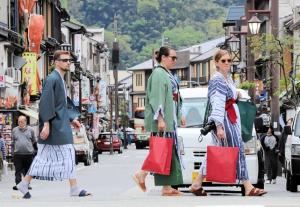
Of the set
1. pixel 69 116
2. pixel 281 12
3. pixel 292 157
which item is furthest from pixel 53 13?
pixel 69 116

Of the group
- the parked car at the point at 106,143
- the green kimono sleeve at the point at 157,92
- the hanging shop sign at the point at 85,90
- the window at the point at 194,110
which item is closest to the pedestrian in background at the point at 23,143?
the window at the point at 194,110

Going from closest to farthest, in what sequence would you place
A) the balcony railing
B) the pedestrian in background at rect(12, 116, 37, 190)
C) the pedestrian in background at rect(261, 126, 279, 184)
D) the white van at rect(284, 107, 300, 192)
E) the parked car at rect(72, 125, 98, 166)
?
1. the white van at rect(284, 107, 300, 192)
2. the pedestrian in background at rect(12, 116, 37, 190)
3. the pedestrian in background at rect(261, 126, 279, 184)
4. the parked car at rect(72, 125, 98, 166)
5. the balcony railing

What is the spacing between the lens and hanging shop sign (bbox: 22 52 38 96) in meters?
57.8

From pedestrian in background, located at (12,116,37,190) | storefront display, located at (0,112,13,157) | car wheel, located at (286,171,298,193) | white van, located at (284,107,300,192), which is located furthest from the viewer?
storefront display, located at (0,112,13,157)

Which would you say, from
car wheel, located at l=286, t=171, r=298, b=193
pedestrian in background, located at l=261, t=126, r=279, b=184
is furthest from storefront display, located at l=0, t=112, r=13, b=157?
car wheel, located at l=286, t=171, r=298, b=193

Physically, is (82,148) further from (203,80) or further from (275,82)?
(203,80)

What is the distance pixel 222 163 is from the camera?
15.0 metres

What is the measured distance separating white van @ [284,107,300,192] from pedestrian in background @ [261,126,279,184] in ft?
19.7

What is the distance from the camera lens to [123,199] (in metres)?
13.7

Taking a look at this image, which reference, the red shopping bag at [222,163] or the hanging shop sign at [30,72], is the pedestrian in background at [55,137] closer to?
the red shopping bag at [222,163]

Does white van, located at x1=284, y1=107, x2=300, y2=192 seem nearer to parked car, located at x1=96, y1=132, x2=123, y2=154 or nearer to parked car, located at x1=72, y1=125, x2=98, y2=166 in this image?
parked car, located at x1=72, y1=125, x2=98, y2=166

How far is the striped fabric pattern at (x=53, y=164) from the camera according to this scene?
14930 mm

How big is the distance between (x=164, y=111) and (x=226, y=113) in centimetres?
87

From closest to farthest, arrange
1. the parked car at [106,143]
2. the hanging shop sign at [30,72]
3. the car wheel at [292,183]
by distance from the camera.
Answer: the car wheel at [292,183] → the hanging shop sign at [30,72] → the parked car at [106,143]
